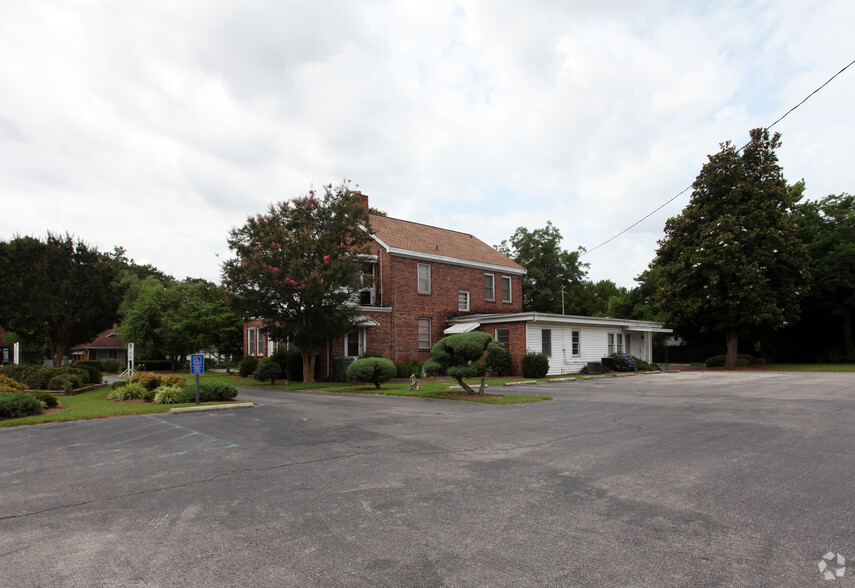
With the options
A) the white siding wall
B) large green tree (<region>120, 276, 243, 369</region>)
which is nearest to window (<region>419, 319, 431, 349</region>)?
the white siding wall

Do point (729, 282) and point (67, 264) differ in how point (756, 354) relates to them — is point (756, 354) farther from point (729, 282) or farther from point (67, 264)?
point (67, 264)

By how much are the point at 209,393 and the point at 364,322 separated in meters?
11.6

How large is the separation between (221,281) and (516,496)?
20.8 m

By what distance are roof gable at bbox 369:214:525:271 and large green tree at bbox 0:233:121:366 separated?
1374cm

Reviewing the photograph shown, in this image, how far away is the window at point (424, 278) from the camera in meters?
30.0

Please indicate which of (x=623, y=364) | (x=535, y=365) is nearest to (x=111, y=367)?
(x=535, y=365)

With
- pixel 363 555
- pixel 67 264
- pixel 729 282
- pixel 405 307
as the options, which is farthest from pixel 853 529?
pixel 729 282

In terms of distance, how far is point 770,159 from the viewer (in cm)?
3384

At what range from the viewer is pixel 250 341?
35.0m

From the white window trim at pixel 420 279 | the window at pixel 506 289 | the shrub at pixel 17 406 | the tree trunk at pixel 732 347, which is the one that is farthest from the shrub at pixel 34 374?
the tree trunk at pixel 732 347

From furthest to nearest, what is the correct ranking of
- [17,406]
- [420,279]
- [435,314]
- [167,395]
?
[435,314], [420,279], [167,395], [17,406]

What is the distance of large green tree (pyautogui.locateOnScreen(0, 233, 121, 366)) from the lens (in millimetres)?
21578

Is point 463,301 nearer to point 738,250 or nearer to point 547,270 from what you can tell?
point 738,250

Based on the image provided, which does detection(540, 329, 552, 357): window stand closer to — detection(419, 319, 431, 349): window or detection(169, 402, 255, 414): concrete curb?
detection(419, 319, 431, 349): window
